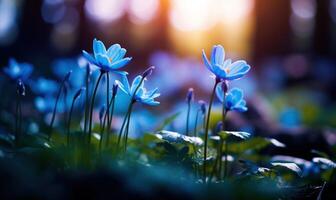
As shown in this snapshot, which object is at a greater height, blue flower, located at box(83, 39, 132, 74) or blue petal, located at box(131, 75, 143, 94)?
blue flower, located at box(83, 39, 132, 74)

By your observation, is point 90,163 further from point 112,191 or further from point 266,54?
point 266,54

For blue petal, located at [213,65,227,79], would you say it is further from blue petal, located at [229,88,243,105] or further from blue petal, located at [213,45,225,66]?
blue petal, located at [229,88,243,105]

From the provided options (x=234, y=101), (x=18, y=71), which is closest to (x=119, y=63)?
(x=234, y=101)

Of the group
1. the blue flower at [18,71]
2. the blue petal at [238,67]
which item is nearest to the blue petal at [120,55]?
the blue petal at [238,67]

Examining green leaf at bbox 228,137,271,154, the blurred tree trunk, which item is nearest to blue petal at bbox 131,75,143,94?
green leaf at bbox 228,137,271,154

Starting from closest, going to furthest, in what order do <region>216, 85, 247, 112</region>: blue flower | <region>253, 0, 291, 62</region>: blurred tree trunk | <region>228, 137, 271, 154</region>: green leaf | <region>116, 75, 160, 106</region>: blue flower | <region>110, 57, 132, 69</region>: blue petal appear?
<region>110, 57, 132, 69</region>: blue petal < <region>116, 75, 160, 106</region>: blue flower < <region>216, 85, 247, 112</region>: blue flower < <region>228, 137, 271, 154</region>: green leaf < <region>253, 0, 291, 62</region>: blurred tree trunk

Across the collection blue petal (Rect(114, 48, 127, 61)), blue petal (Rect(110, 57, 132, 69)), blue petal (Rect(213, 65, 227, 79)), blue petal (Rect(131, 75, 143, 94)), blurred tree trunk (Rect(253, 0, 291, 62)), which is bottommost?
blurred tree trunk (Rect(253, 0, 291, 62))
